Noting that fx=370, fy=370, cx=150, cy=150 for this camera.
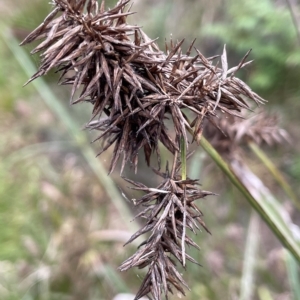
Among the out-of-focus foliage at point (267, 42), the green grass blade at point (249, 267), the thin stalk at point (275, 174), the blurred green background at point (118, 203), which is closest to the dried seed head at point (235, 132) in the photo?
the thin stalk at point (275, 174)

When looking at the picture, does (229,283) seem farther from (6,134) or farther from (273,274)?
(6,134)

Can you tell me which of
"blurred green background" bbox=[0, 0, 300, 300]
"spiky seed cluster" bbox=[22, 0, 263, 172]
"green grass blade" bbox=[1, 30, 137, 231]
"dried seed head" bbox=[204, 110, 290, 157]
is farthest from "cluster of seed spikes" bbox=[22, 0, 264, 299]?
"green grass blade" bbox=[1, 30, 137, 231]

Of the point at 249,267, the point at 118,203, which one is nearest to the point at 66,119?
the point at 118,203

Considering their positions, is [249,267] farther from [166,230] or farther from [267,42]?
[267,42]

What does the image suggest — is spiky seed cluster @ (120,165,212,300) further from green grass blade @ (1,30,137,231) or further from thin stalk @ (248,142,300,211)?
green grass blade @ (1,30,137,231)

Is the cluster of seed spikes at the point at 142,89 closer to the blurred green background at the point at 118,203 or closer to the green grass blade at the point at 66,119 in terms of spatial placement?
the blurred green background at the point at 118,203

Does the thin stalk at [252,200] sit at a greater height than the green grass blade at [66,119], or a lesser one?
lesser

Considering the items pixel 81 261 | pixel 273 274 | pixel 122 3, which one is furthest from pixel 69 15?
pixel 273 274
